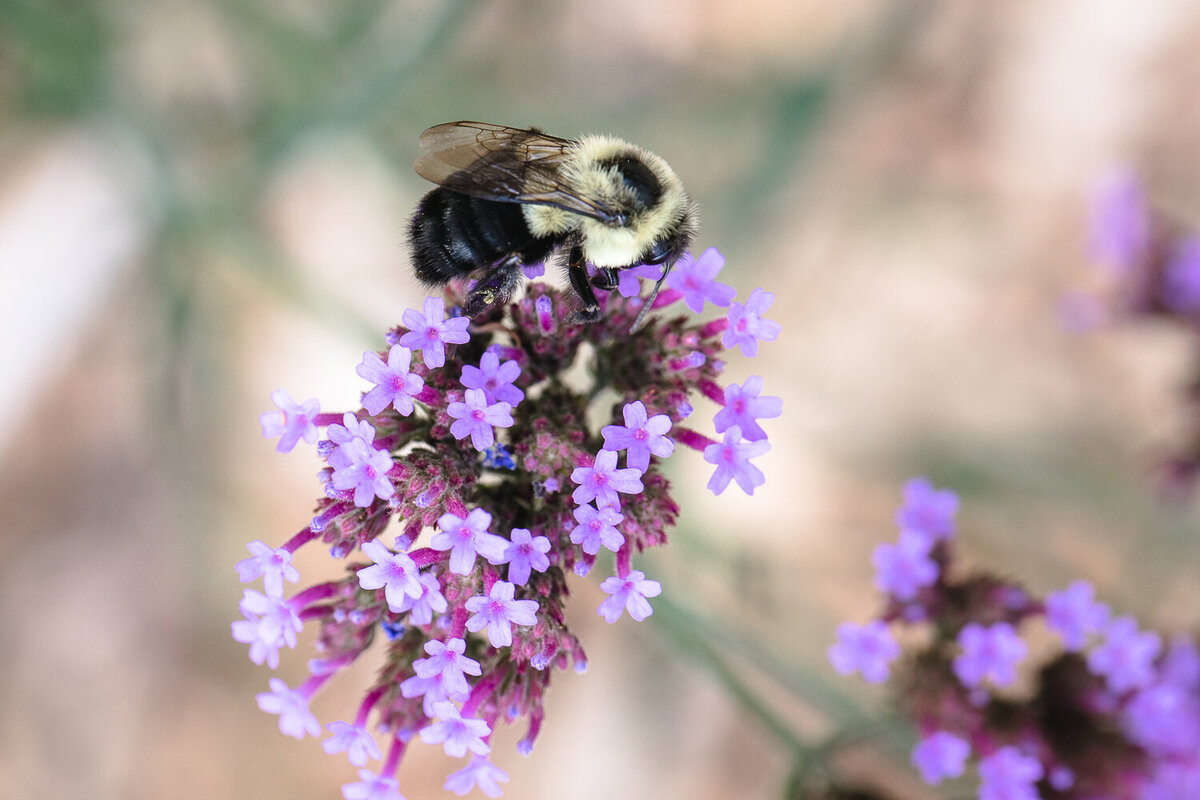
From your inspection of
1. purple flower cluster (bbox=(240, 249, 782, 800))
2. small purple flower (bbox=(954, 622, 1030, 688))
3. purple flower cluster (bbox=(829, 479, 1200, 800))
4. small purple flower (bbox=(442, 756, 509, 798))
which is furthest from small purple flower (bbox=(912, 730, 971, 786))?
small purple flower (bbox=(442, 756, 509, 798))

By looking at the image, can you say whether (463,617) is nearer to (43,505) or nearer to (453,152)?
(453,152)

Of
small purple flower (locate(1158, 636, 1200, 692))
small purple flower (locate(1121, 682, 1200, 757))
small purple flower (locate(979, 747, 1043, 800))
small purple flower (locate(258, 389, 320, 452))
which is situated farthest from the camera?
small purple flower (locate(1158, 636, 1200, 692))

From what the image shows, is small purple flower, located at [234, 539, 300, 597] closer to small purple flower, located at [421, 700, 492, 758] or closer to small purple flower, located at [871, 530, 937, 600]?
small purple flower, located at [421, 700, 492, 758]

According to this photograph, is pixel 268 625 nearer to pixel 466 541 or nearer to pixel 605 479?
pixel 466 541

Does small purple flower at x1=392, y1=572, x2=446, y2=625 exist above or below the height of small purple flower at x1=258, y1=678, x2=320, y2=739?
above

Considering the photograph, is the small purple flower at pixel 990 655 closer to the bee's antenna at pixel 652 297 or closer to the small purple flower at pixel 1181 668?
the small purple flower at pixel 1181 668

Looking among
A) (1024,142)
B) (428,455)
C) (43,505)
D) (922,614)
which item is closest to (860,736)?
(922,614)

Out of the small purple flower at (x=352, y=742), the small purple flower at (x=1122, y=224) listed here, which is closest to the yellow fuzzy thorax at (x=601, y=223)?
the small purple flower at (x=352, y=742)
